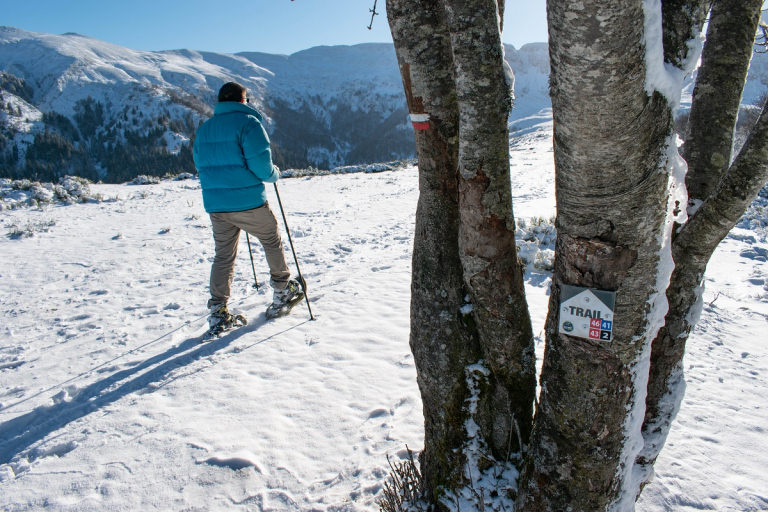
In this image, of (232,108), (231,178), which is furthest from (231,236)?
(232,108)

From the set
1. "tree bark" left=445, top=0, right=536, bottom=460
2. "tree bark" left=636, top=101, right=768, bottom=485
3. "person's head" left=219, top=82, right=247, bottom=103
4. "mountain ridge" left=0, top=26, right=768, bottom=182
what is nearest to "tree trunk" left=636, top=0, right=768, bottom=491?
"tree bark" left=636, top=101, right=768, bottom=485

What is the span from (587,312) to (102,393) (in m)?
3.64

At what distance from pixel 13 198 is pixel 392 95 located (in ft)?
580

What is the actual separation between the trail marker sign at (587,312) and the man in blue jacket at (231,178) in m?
3.14

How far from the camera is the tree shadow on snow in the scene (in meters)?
→ 2.81

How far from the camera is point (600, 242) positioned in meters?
1.38

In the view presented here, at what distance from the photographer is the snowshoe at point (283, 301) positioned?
15.0 feet

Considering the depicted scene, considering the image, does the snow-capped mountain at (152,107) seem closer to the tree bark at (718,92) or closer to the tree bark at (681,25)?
the tree bark at (718,92)

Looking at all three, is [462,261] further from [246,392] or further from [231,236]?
[231,236]

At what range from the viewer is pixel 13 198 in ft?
37.4

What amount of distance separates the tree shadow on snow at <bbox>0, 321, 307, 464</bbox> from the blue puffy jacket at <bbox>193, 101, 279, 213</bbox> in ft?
4.42

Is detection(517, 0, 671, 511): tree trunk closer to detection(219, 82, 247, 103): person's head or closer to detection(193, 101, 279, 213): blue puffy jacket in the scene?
detection(193, 101, 279, 213): blue puffy jacket

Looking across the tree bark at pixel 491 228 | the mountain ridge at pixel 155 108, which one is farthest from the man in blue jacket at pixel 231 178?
the mountain ridge at pixel 155 108

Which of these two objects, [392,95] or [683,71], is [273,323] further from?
[392,95]
